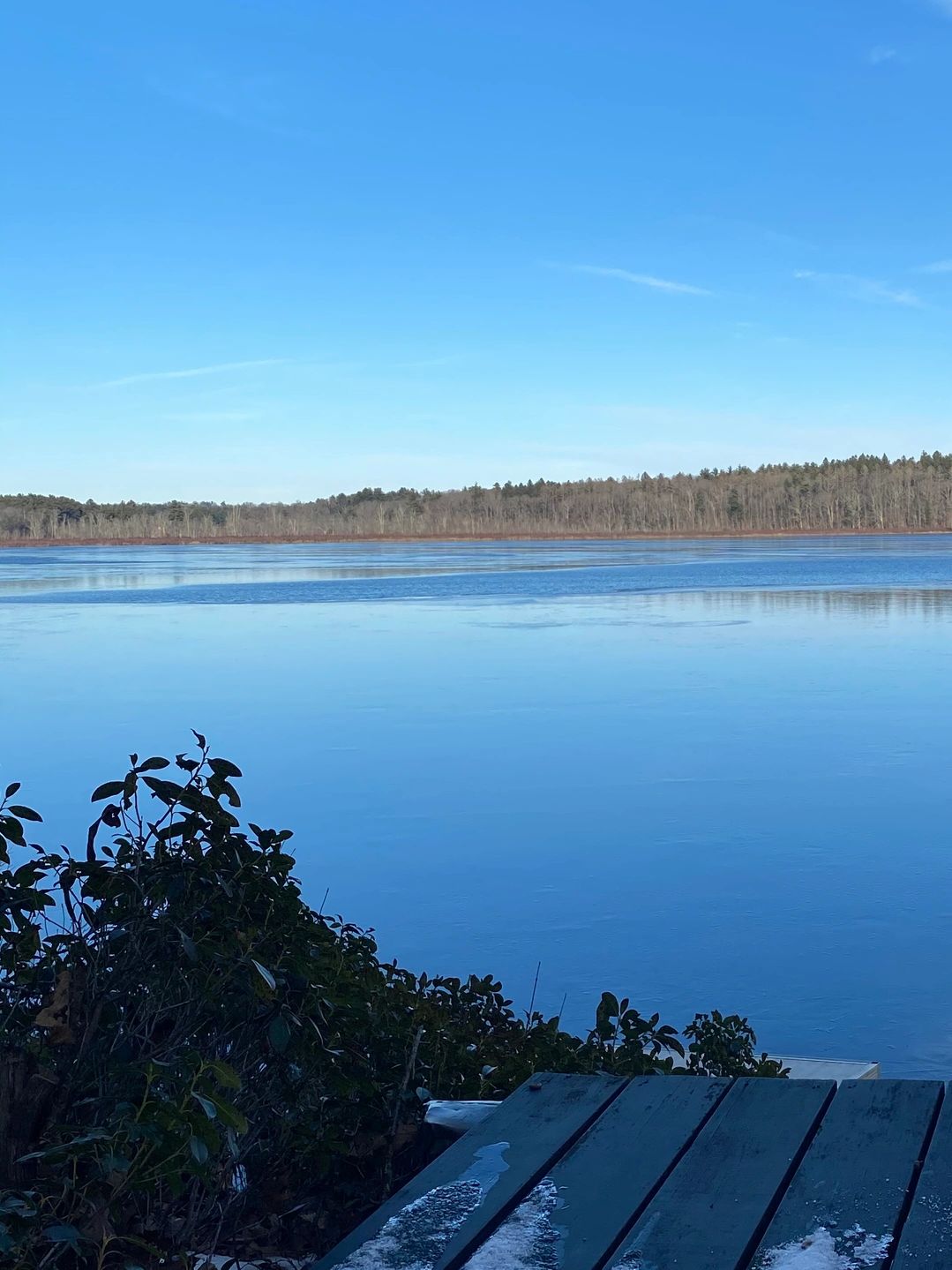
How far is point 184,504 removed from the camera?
4963 inches

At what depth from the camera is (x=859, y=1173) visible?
1675 millimetres

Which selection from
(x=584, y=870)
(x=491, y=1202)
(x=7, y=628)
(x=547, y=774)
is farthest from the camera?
(x=7, y=628)

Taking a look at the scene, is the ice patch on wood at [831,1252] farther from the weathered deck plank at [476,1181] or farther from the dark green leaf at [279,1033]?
the dark green leaf at [279,1033]

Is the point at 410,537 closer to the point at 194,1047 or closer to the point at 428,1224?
the point at 194,1047

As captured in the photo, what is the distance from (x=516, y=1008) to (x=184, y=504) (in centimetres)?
12607

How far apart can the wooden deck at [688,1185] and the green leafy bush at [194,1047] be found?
311 millimetres

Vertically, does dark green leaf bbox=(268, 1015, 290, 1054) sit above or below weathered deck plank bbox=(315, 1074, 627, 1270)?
Answer: above

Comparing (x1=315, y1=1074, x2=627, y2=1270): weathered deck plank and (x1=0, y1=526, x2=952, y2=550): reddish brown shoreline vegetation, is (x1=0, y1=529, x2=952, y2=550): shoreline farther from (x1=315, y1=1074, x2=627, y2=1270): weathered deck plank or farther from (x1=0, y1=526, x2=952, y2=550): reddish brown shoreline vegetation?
(x1=315, y1=1074, x2=627, y2=1270): weathered deck plank

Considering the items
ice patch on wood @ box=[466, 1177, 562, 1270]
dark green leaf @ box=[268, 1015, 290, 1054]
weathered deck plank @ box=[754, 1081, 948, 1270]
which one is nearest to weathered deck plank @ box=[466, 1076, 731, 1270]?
ice patch on wood @ box=[466, 1177, 562, 1270]

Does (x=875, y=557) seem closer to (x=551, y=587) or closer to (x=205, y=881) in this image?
(x=551, y=587)

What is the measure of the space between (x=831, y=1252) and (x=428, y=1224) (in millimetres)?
475

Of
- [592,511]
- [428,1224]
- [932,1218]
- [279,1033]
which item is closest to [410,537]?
[592,511]

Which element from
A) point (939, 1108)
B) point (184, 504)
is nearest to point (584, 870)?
point (939, 1108)

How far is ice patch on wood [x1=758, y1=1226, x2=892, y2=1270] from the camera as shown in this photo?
4.74ft
